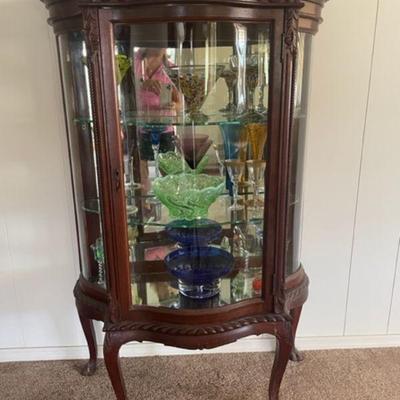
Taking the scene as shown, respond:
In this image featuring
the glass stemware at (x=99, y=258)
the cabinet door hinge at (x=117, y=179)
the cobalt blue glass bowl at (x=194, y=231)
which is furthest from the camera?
the glass stemware at (x=99, y=258)

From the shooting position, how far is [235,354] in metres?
1.79

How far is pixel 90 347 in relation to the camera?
162 centimetres

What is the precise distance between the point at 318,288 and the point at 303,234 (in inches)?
10.9

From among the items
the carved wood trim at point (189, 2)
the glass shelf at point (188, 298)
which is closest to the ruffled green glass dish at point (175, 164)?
the glass shelf at point (188, 298)

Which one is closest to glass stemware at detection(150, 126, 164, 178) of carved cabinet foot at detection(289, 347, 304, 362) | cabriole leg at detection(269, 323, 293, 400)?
cabriole leg at detection(269, 323, 293, 400)

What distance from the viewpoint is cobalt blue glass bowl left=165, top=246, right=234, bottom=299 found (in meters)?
1.33

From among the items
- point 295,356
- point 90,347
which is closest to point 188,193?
point 90,347

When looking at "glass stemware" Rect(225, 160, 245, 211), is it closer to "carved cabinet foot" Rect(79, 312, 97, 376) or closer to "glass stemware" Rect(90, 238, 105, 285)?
"glass stemware" Rect(90, 238, 105, 285)

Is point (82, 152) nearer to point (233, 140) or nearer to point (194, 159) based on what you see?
point (194, 159)

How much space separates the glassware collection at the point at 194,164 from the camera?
45.4 inches

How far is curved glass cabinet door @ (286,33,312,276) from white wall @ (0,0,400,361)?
0.16 meters

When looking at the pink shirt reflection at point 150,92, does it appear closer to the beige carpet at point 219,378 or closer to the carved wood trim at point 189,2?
the carved wood trim at point 189,2

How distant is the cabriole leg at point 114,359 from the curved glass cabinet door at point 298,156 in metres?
0.64

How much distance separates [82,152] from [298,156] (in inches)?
30.0
